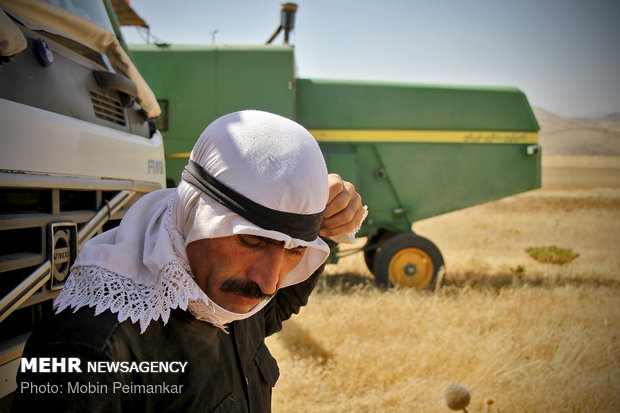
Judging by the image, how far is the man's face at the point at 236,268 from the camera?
124cm

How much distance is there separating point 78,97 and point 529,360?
13.4 feet

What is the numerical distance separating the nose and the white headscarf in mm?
59

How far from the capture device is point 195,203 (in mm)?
1257

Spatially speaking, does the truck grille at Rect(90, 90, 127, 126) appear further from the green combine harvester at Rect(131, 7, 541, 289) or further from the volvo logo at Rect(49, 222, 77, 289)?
the green combine harvester at Rect(131, 7, 541, 289)

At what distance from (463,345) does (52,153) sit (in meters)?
3.68

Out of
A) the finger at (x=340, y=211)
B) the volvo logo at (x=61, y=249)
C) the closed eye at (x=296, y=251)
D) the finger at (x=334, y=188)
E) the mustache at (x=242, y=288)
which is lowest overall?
the volvo logo at (x=61, y=249)

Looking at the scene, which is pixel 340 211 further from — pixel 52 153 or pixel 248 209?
pixel 52 153

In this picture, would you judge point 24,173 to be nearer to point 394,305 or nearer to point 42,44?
point 42,44

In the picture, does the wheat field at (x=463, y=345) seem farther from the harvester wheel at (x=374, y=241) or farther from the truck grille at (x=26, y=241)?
the truck grille at (x=26, y=241)

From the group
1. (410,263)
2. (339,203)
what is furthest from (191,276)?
(410,263)

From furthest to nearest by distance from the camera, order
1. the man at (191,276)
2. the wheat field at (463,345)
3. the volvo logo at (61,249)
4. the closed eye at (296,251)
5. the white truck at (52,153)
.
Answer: the wheat field at (463,345), the volvo logo at (61,249), the white truck at (52,153), the closed eye at (296,251), the man at (191,276)

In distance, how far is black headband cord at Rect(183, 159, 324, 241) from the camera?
1187 mm

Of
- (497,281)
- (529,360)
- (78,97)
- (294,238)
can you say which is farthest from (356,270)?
(294,238)

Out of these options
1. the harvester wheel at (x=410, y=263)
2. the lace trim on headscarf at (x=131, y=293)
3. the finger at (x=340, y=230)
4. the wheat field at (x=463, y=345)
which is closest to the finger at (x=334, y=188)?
the finger at (x=340, y=230)
